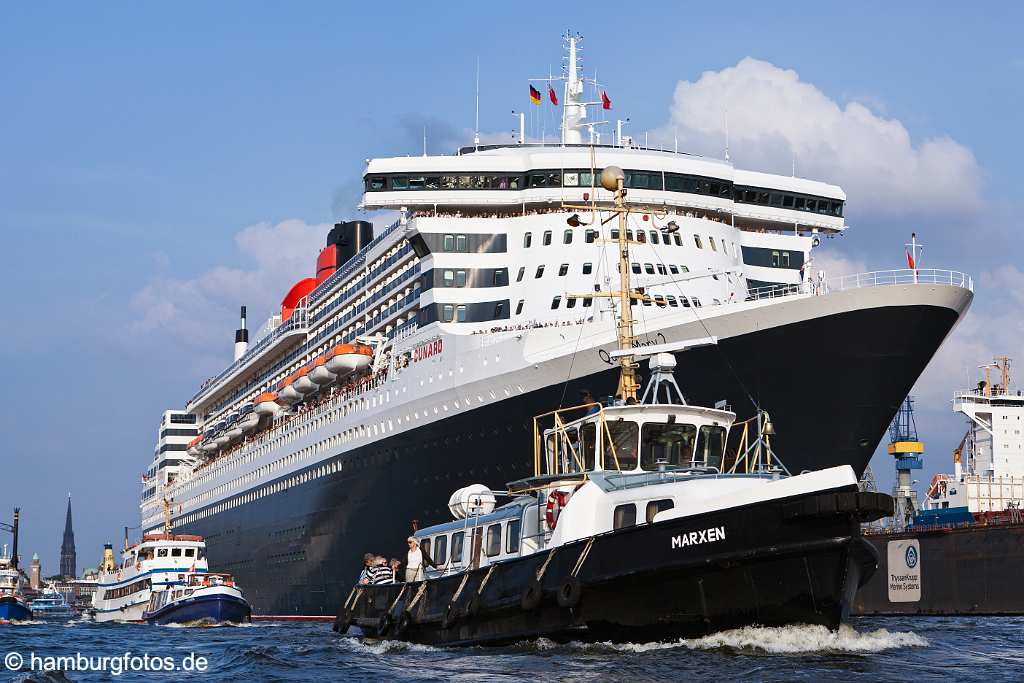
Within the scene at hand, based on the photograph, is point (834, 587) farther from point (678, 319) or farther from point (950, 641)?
point (678, 319)

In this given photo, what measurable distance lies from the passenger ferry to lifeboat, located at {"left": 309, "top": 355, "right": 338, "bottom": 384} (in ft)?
29.6

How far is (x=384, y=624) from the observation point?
84.9ft

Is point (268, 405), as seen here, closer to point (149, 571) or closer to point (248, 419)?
point (248, 419)

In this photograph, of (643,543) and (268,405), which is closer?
(643,543)

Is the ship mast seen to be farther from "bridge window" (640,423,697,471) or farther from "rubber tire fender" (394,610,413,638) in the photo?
"rubber tire fender" (394,610,413,638)

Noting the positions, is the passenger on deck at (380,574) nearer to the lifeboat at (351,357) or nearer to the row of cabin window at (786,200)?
the lifeboat at (351,357)

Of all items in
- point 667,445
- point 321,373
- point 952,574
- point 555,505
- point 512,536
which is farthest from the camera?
point 321,373

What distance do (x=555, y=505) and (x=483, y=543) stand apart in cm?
248

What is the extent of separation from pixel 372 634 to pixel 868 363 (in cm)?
1354

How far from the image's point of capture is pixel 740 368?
31.2 meters

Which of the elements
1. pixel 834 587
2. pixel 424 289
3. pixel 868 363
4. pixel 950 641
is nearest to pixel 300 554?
pixel 424 289

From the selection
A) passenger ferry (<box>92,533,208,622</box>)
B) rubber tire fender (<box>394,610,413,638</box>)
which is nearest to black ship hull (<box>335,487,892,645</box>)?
rubber tire fender (<box>394,610,413,638</box>)

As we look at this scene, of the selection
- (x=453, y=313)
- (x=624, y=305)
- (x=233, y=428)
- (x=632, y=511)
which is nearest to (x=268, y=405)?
(x=233, y=428)

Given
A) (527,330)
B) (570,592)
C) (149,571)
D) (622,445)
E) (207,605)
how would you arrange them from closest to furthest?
1. (570,592)
2. (622,445)
3. (527,330)
4. (207,605)
5. (149,571)
